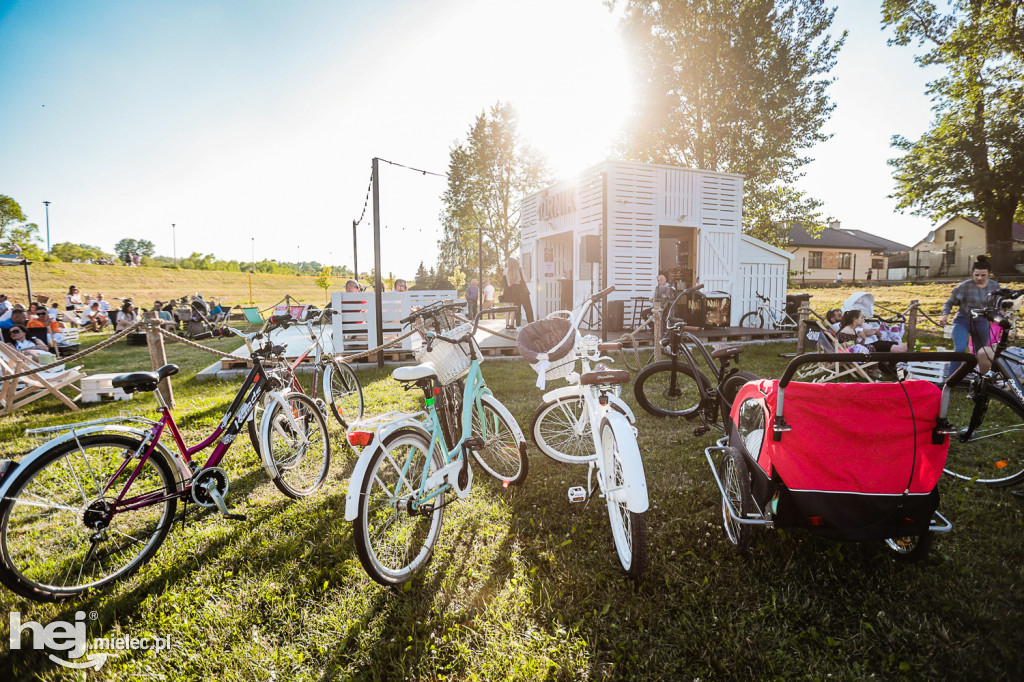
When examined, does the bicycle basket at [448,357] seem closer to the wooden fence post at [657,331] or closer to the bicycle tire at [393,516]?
the bicycle tire at [393,516]

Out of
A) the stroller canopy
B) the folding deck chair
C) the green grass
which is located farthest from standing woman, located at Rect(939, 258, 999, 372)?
the folding deck chair

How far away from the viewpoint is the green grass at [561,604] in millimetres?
2068

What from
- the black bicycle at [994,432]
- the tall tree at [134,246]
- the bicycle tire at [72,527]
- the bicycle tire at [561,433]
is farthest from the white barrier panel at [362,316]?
the tall tree at [134,246]

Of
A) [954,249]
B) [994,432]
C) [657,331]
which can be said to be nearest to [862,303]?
[657,331]

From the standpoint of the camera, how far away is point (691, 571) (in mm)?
2656

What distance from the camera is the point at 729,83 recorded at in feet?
64.5

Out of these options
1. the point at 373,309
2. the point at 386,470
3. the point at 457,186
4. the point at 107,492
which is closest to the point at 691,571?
the point at 386,470

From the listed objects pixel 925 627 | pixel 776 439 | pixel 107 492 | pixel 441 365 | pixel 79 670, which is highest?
pixel 441 365

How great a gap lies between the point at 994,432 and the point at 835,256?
158ft

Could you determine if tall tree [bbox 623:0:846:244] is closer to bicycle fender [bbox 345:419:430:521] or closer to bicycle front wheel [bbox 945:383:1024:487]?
bicycle front wheel [bbox 945:383:1024:487]

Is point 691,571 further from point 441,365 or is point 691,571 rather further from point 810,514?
point 441,365

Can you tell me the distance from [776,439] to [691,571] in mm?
1005

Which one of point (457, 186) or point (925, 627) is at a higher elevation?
point (457, 186)

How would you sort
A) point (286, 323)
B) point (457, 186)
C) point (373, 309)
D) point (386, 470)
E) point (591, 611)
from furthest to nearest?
point (457, 186)
point (373, 309)
point (286, 323)
point (386, 470)
point (591, 611)
